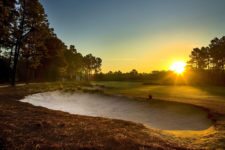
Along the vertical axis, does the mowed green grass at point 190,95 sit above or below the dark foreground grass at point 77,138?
below

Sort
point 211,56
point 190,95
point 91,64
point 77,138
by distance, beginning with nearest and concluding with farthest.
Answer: point 77,138 < point 190,95 < point 211,56 < point 91,64

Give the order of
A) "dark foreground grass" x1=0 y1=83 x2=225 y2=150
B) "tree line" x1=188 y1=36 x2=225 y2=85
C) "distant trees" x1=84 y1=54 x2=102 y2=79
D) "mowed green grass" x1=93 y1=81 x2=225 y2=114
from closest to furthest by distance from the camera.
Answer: "dark foreground grass" x1=0 y1=83 x2=225 y2=150, "mowed green grass" x1=93 y1=81 x2=225 y2=114, "tree line" x1=188 y1=36 x2=225 y2=85, "distant trees" x1=84 y1=54 x2=102 y2=79

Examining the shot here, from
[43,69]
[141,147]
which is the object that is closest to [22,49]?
[43,69]

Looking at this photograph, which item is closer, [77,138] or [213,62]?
[77,138]

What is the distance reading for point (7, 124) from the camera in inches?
315

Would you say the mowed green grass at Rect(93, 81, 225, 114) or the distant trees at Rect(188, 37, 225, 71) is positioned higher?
the distant trees at Rect(188, 37, 225, 71)

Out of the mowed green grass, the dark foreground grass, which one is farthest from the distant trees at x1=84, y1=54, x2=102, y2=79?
the dark foreground grass

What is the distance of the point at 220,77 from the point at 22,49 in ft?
166

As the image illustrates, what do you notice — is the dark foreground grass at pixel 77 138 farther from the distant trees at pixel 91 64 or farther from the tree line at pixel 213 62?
the distant trees at pixel 91 64

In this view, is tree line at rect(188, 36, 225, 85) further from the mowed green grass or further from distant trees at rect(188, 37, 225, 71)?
the mowed green grass

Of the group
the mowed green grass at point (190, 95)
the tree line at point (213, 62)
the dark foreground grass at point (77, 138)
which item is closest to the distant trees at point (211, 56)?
the tree line at point (213, 62)

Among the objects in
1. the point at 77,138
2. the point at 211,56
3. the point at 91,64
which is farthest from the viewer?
the point at 91,64

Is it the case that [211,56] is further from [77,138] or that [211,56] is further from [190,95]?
[77,138]

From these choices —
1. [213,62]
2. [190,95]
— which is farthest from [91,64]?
[190,95]
